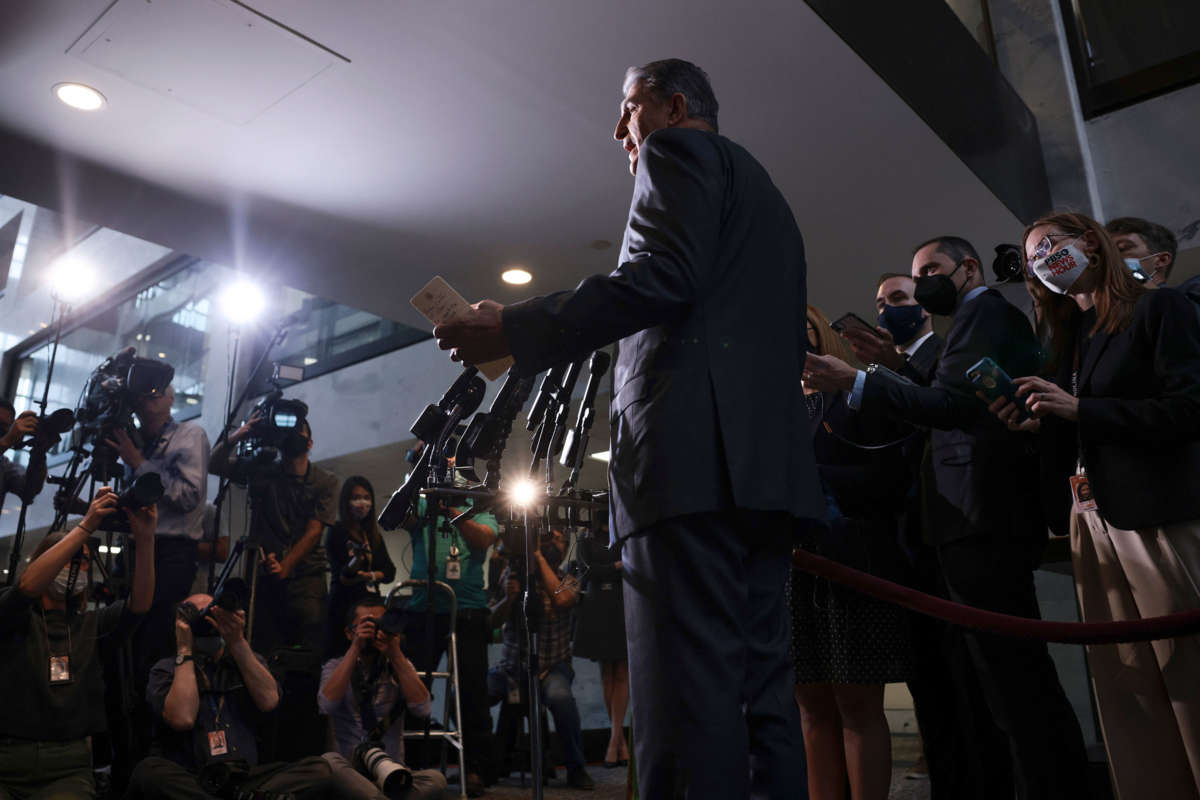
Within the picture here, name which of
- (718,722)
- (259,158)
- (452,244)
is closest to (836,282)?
(452,244)

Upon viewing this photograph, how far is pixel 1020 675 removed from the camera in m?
1.61

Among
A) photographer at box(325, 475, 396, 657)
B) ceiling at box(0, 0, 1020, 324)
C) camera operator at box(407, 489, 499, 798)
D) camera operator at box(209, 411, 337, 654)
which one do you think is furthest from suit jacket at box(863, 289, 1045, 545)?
camera operator at box(209, 411, 337, 654)

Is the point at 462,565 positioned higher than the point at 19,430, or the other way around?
the point at 19,430

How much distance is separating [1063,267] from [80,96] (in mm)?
3096

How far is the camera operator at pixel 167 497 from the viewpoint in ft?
11.2

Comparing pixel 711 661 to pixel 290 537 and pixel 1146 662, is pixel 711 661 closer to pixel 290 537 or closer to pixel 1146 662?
pixel 1146 662

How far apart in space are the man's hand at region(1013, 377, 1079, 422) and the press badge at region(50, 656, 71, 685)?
3075 millimetres

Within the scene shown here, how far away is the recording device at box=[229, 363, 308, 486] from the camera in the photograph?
415cm

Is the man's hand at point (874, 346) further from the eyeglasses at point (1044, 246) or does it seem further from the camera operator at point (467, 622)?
the camera operator at point (467, 622)

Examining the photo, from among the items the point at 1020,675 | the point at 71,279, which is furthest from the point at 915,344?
the point at 71,279

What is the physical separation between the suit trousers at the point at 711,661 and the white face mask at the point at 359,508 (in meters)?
3.20

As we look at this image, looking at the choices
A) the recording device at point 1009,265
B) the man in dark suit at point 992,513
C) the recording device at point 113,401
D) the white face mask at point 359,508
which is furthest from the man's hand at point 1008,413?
the recording device at point 113,401

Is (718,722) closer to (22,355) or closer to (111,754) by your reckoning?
(111,754)

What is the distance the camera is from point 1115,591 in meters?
1.60
